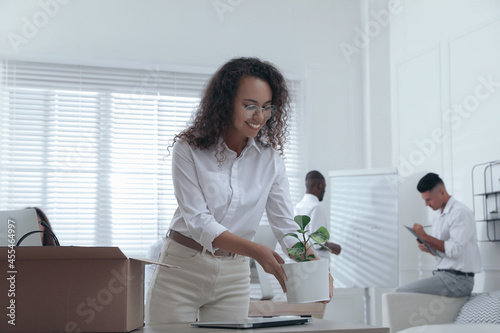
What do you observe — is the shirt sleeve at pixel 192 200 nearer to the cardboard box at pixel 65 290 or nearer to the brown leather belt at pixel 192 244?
the brown leather belt at pixel 192 244

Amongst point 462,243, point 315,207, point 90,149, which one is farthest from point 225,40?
point 462,243

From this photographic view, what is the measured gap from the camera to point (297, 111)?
6070 mm

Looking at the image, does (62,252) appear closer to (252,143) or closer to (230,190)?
(230,190)

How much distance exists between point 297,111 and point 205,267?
445 cm

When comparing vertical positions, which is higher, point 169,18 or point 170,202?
point 169,18

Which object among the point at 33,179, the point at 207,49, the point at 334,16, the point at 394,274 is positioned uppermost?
the point at 334,16

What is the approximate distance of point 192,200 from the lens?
170 cm

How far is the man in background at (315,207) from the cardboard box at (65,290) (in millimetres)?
3640

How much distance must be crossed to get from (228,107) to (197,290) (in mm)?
541

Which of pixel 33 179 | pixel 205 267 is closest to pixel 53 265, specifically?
pixel 205 267

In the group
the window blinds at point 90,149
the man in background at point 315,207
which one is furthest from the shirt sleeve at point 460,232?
the window blinds at point 90,149

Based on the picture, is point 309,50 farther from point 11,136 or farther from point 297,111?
point 11,136

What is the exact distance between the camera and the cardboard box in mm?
1237

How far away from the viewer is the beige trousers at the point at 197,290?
171 centimetres
